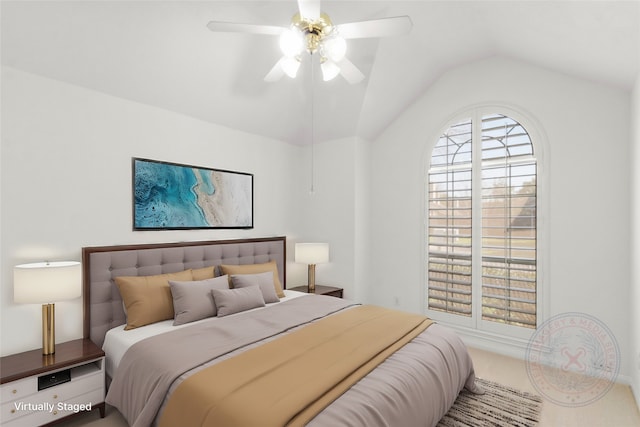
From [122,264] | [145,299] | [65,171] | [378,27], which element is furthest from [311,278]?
[378,27]

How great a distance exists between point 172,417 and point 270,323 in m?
0.96

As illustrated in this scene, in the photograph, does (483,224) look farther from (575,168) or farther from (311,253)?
(311,253)

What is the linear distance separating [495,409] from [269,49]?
11.1 feet

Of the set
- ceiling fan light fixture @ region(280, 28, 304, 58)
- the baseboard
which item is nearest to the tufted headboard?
ceiling fan light fixture @ region(280, 28, 304, 58)

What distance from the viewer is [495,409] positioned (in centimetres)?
234

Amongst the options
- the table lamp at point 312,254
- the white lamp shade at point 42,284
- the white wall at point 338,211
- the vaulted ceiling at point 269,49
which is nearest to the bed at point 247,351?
the white lamp shade at point 42,284

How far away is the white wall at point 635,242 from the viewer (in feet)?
7.86

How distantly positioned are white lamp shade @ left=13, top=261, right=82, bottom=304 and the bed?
0.37 meters

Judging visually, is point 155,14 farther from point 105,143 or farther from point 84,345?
point 84,345

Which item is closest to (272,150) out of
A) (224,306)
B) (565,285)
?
(224,306)

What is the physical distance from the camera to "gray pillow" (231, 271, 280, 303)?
3.06m

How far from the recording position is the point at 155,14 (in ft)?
7.61

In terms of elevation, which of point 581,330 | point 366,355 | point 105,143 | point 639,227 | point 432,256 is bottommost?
point 581,330

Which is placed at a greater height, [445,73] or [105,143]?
[445,73]
